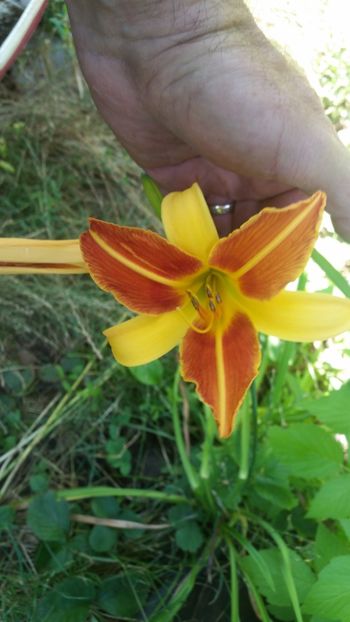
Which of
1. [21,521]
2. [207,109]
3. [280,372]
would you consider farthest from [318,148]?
[21,521]

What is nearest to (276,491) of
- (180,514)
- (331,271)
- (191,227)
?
(180,514)

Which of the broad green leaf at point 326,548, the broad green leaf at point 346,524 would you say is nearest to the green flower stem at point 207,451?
the broad green leaf at point 326,548

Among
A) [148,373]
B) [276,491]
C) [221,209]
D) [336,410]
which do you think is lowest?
[276,491]

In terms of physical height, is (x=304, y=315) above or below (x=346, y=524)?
above

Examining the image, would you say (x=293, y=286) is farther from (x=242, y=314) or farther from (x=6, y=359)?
(x=242, y=314)

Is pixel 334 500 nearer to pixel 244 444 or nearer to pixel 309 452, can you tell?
pixel 309 452

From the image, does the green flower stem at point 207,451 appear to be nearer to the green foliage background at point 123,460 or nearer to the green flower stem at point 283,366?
the green foliage background at point 123,460
